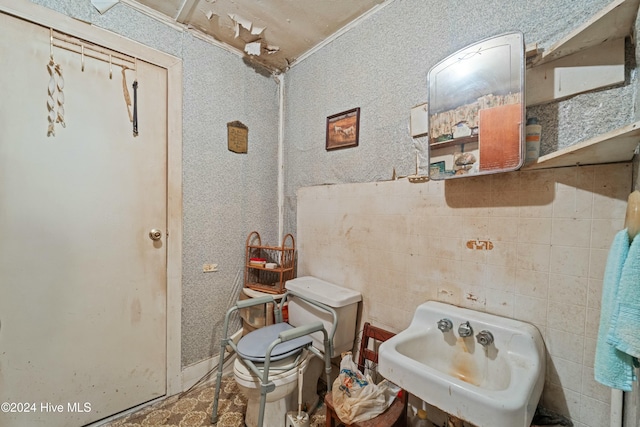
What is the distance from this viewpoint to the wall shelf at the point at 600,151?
0.57m

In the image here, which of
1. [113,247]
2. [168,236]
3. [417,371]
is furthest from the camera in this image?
[168,236]

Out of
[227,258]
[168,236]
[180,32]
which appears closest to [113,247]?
[168,236]

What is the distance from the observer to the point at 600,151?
689mm

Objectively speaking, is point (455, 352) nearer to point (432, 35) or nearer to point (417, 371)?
point (417, 371)

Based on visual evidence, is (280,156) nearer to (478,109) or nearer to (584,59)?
(478,109)

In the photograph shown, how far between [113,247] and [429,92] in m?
1.77

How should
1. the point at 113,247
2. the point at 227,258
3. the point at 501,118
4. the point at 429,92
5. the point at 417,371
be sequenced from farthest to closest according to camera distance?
the point at 227,258 < the point at 113,247 < the point at 429,92 < the point at 501,118 < the point at 417,371

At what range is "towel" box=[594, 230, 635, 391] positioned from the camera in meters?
0.52

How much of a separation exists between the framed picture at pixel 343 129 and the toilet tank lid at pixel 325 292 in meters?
0.86

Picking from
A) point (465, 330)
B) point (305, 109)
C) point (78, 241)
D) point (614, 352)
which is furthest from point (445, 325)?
point (78, 241)

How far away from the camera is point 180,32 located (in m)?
1.54

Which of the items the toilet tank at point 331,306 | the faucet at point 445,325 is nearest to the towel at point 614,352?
the faucet at point 445,325

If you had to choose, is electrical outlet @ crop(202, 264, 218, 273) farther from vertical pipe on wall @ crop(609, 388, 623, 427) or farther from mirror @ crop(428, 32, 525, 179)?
vertical pipe on wall @ crop(609, 388, 623, 427)

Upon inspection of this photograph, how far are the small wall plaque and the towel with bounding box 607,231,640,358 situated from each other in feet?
6.08
